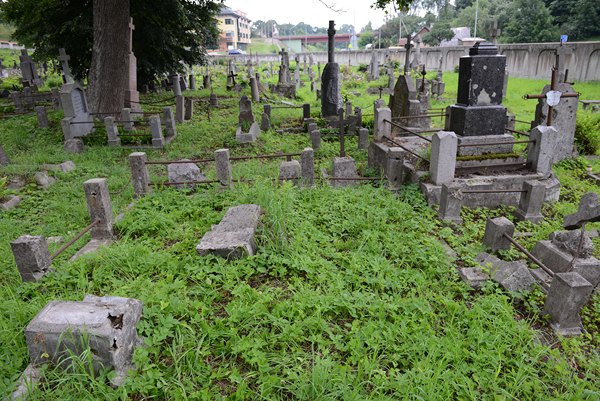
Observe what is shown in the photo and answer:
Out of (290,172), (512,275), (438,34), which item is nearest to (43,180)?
(290,172)

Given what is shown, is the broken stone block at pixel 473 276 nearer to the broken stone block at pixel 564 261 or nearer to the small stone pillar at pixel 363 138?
the broken stone block at pixel 564 261

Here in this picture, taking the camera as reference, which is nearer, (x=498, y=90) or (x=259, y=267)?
(x=259, y=267)

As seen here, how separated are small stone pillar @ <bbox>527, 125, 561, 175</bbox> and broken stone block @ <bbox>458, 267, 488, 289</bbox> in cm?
381

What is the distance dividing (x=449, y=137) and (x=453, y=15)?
6899 centimetres

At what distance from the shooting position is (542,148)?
22.4ft

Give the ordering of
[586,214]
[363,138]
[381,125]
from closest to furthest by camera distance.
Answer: [586,214]
[381,125]
[363,138]

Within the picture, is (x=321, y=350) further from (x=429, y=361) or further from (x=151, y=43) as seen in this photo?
(x=151, y=43)

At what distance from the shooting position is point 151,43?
56.3 ft

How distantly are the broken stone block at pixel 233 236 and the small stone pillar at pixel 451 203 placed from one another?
2674mm

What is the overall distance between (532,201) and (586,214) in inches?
75.5

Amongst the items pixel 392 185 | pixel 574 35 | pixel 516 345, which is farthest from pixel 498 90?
pixel 574 35

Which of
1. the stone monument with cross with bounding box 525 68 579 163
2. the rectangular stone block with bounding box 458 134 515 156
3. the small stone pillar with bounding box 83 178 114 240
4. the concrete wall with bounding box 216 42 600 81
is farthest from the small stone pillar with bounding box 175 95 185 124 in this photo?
the concrete wall with bounding box 216 42 600 81

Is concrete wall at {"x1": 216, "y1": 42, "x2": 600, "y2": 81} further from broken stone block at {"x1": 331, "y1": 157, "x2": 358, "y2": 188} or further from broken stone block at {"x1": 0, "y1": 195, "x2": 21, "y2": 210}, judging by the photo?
broken stone block at {"x1": 0, "y1": 195, "x2": 21, "y2": 210}

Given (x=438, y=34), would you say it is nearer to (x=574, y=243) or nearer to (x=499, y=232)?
(x=499, y=232)
